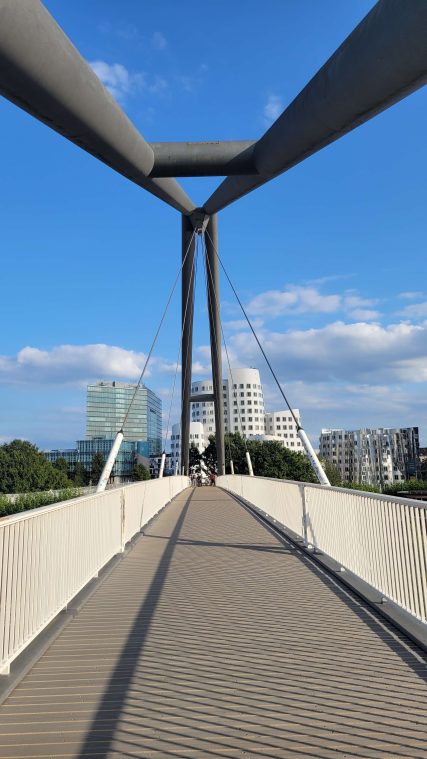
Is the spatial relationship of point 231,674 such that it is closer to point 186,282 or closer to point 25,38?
point 25,38

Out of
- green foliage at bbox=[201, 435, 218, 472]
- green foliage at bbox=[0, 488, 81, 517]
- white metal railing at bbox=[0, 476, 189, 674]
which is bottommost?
green foliage at bbox=[0, 488, 81, 517]

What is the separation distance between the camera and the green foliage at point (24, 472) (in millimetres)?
62344

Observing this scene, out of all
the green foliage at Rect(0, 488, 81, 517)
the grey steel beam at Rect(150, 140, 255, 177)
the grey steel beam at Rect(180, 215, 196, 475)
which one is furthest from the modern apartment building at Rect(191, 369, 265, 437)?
the grey steel beam at Rect(150, 140, 255, 177)

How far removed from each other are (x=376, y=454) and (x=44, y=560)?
146726mm

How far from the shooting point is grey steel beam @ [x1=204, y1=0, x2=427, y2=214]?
4934mm

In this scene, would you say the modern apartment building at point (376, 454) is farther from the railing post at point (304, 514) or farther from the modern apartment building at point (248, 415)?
the railing post at point (304, 514)

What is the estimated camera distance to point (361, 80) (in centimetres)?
582

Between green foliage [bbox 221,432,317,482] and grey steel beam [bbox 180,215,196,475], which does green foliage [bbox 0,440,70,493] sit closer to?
green foliage [bbox 221,432,317,482]

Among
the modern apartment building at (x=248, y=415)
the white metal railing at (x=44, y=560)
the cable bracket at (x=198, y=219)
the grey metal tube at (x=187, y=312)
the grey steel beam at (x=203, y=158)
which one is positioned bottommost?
the white metal railing at (x=44, y=560)

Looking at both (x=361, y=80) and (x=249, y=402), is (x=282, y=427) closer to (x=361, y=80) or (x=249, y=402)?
(x=249, y=402)

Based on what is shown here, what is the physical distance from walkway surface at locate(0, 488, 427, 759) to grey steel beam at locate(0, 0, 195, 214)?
5.07 m

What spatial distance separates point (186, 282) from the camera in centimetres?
3191

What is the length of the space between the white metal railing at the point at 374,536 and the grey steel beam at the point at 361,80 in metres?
3.72

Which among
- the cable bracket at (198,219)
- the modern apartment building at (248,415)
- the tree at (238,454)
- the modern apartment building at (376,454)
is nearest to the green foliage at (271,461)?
the tree at (238,454)
